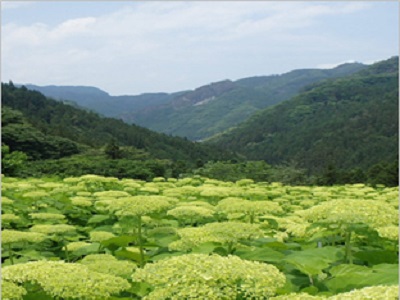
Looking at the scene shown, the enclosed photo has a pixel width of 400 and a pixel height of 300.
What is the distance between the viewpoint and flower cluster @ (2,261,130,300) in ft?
11.3

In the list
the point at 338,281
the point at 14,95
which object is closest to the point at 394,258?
the point at 338,281

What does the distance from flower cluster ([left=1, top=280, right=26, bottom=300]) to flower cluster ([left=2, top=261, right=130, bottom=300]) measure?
0.35 feet

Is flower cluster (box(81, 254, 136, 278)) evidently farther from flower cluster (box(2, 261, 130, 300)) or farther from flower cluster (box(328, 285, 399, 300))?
flower cluster (box(328, 285, 399, 300))

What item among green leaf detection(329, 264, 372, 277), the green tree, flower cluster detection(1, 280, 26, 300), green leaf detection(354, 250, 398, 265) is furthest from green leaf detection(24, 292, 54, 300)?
the green tree

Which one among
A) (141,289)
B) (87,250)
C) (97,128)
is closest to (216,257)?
(141,289)

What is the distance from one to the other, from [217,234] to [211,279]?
5.42ft

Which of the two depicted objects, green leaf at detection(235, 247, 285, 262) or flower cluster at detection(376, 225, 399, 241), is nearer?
green leaf at detection(235, 247, 285, 262)

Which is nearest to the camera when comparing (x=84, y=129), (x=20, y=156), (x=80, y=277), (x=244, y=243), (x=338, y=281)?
(x=80, y=277)

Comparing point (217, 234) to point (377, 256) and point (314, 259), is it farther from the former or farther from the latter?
point (377, 256)

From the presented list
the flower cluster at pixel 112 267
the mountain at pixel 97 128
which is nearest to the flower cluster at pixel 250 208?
the flower cluster at pixel 112 267

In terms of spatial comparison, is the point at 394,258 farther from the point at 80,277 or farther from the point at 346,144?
the point at 346,144

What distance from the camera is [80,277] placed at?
3.55 meters

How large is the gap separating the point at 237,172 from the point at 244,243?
38.2 meters

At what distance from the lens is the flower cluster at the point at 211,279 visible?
3170mm
